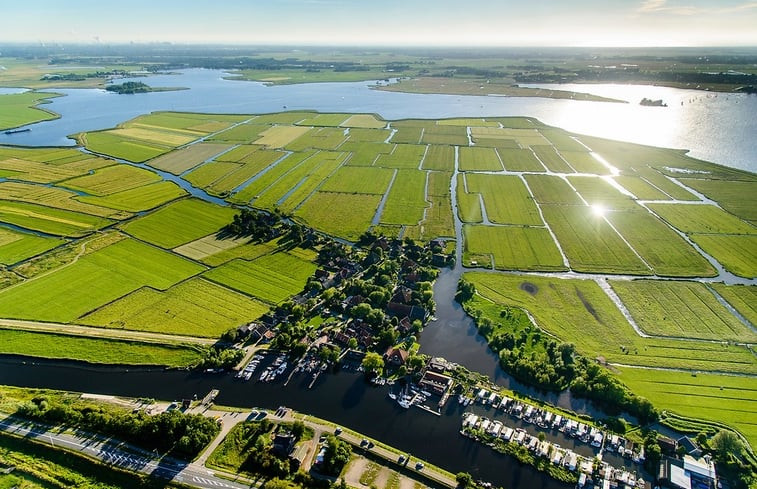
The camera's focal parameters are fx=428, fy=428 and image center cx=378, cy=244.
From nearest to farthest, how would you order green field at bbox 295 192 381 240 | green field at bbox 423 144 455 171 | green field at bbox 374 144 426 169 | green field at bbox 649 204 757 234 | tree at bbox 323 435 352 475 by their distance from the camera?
tree at bbox 323 435 352 475
green field at bbox 649 204 757 234
green field at bbox 295 192 381 240
green field at bbox 423 144 455 171
green field at bbox 374 144 426 169

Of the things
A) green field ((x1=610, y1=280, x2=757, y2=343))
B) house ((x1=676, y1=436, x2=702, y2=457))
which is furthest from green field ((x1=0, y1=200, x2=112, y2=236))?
house ((x1=676, y1=436, x2=702, y2=457))

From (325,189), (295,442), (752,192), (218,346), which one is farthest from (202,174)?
(752,192)

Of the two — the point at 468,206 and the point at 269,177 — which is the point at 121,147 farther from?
the point at 468,206

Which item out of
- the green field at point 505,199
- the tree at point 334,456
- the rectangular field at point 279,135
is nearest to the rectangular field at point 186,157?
the rectangular field at point 279,135

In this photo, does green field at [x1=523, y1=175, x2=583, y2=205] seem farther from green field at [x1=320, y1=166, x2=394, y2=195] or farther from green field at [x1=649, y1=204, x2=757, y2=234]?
green field at [x1=320, y1=166, x2=394, y2=195]

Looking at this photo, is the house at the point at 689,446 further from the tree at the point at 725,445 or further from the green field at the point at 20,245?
the green field at the point at 20,245

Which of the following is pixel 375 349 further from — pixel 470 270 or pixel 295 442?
pixel 470 270
